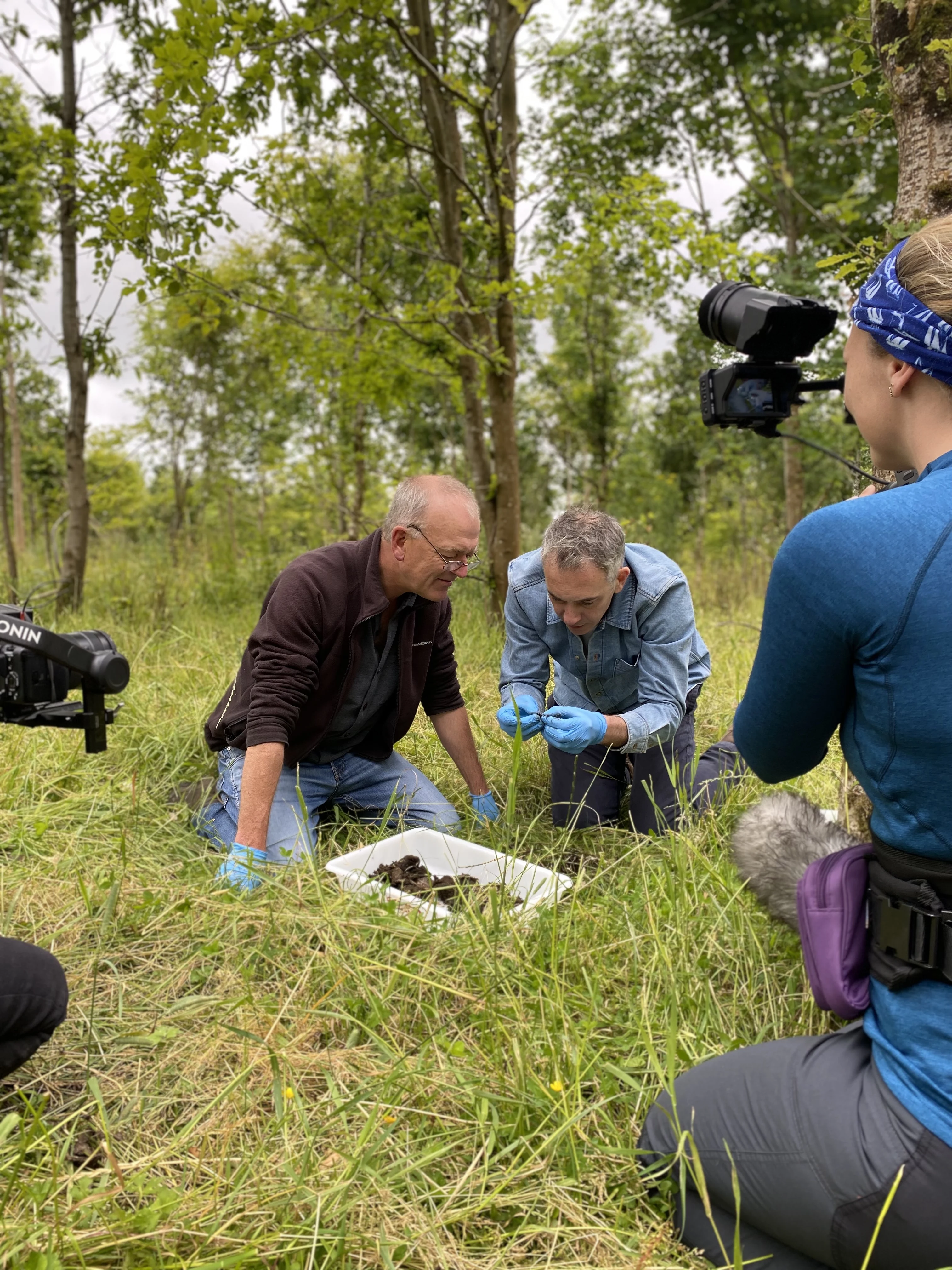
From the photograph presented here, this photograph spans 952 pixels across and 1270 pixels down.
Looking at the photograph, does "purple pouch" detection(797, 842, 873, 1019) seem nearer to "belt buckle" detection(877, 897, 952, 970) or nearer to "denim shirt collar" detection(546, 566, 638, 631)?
"belt buckle" detection(877, 897, 952, 970)

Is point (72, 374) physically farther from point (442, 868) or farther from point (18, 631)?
point (18, 631)

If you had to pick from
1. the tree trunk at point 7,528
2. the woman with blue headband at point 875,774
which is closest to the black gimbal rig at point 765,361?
the woman with blue headband at point 875,774

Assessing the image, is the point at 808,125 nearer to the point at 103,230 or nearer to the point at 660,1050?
the point at 103,230

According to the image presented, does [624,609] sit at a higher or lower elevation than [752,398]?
lower

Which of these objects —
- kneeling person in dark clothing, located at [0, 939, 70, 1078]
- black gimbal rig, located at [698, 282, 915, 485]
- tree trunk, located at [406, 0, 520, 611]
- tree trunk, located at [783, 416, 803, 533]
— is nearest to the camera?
kneeling person in dark clothing, located at [0, 939, 70, 1078]

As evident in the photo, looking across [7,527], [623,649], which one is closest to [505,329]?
[623,649]

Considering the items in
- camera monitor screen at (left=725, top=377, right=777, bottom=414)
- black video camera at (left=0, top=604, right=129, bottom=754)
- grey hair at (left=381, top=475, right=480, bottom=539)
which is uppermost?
camera monitor screen at (left=725, top=377, right=777, bottom=414)

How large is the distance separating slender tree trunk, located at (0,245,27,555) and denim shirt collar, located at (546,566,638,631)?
5467mm

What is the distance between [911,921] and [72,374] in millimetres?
6350

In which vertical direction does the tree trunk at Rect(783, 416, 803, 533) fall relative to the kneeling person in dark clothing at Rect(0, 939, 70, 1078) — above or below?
above

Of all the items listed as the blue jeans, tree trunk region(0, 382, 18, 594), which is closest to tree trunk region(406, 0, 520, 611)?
the blue jeans

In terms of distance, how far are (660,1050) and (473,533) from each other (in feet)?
5.03

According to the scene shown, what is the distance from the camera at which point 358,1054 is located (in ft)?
5.71

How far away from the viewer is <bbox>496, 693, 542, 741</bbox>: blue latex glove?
280cm
